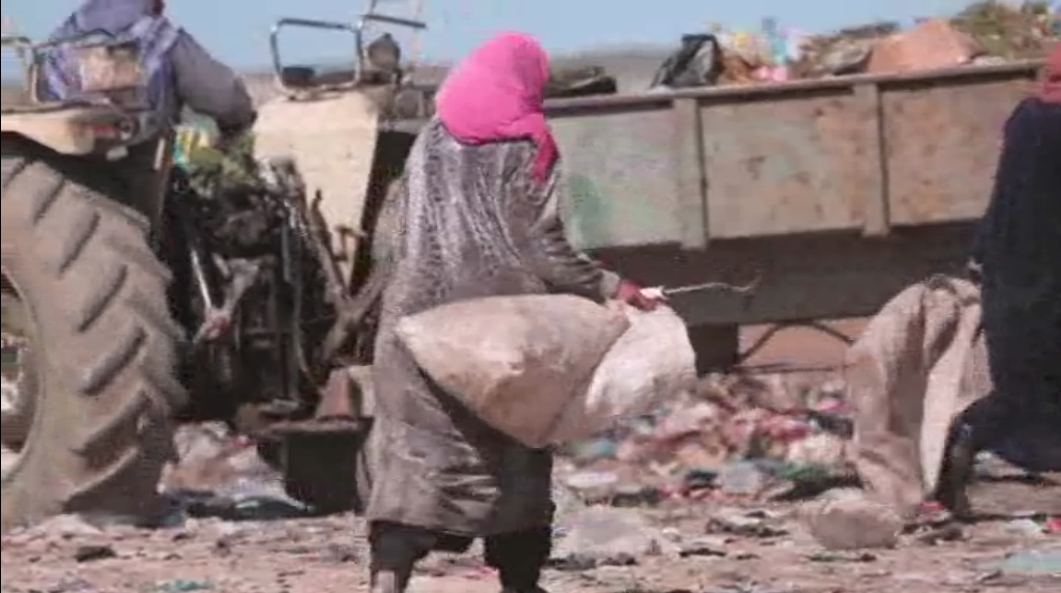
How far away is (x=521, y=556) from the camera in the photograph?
530 centimetres

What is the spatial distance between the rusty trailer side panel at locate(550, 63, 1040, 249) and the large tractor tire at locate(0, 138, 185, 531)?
5.19 feet

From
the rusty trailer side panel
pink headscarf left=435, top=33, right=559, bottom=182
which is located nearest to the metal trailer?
the rusty trailer side panel

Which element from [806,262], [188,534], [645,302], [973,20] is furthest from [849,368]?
[645,302]

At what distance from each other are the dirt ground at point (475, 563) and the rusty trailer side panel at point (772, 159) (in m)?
0.92

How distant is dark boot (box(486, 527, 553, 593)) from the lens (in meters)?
5.28

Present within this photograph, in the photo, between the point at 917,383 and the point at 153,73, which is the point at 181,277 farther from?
the point at 917,383

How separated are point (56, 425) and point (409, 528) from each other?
1.60 meters

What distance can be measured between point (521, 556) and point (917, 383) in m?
2.21

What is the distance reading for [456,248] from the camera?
5059 mm

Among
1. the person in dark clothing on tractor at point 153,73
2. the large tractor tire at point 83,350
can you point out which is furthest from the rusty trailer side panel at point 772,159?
the large tractor tire at point 83,350

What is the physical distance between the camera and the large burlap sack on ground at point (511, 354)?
493cm

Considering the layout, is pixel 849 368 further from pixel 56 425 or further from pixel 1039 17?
pixel 56 425

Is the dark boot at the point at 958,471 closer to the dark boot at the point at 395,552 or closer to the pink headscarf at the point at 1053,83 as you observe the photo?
the pink headscarf at the point at 1053,83

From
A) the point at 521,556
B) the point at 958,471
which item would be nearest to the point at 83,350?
the point at 521,556
